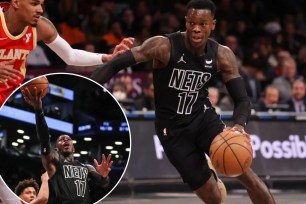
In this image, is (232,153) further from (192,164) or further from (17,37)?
(17,37)

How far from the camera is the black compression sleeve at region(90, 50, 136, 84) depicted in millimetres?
7855

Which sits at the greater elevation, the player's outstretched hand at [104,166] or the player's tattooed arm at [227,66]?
the player's tattooed arm at [227,66]

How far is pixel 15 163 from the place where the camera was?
7.47m

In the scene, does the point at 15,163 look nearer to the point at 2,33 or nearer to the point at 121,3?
the point at 2,33

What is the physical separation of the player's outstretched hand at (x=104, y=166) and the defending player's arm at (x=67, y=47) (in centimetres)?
89

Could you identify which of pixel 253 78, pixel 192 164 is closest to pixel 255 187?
pixel 192 164

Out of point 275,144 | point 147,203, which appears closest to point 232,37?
point 275,144

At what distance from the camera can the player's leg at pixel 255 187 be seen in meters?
8.36

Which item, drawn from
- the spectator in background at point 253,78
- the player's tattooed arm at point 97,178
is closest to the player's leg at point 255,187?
the player's tattooed arm at point 97,178

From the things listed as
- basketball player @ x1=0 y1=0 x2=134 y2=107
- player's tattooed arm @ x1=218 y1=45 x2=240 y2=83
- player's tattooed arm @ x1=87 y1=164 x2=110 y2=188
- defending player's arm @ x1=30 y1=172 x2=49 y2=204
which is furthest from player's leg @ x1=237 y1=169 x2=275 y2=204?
defending player's arm @ x1=30 y1=172 x2=49 y2=204

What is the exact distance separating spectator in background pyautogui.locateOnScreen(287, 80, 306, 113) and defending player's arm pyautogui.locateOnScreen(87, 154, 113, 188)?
23.9 feet

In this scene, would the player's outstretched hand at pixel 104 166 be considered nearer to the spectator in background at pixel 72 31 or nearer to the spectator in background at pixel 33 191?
the spectator in background at pixel 33 191

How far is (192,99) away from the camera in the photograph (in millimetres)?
8297

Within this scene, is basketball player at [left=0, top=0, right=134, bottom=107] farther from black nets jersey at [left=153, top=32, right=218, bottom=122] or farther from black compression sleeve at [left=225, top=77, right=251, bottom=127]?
black compression sleeve at [left=225, top=77, right=251, bottom=127]
